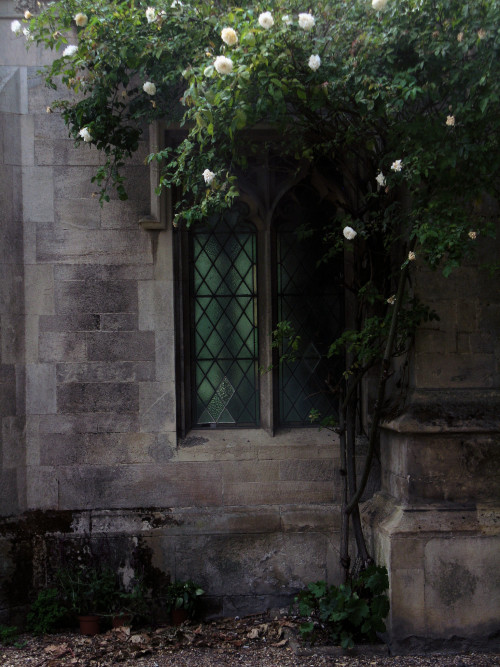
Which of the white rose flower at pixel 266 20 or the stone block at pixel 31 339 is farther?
the stone block at pixel 31 339

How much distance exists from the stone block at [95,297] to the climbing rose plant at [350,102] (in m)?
0.69

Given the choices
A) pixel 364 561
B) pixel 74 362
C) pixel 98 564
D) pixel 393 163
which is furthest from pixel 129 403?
pixel 393 163

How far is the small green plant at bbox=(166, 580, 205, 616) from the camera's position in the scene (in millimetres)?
4773

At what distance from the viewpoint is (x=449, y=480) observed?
446cm

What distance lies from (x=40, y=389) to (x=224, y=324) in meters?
1.49

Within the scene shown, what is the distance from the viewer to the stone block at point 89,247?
16.6 ft

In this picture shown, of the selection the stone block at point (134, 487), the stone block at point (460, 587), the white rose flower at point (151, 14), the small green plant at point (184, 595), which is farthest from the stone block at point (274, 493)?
the white rose flower at point (151, 14)

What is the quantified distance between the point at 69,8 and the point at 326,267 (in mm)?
2582

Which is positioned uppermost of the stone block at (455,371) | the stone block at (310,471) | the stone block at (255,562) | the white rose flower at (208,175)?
the white rose flower at (208,175)

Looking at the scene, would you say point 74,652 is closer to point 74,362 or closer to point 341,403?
point 74,362

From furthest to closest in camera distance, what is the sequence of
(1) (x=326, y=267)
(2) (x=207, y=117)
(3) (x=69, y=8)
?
1. (1) (x=326, y=267)
2. (3) (x=69, y=8)
3. (2) (x=207, y=117)

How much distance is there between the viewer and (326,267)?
5.35m

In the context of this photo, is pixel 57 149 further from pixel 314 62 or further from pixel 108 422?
pixel 314 62

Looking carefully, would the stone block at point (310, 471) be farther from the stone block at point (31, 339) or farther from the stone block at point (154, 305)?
the stone block at point (31, 339)
